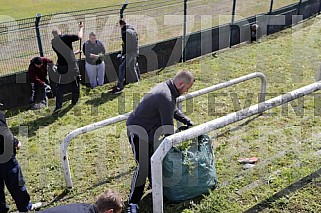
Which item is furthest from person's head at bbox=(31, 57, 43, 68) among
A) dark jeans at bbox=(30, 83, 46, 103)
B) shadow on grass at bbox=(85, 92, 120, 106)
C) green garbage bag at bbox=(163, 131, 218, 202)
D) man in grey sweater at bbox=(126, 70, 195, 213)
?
green garbage bag at bbox=(163, 131, 218, 202)

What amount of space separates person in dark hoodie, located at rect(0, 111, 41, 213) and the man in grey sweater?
1.23 m

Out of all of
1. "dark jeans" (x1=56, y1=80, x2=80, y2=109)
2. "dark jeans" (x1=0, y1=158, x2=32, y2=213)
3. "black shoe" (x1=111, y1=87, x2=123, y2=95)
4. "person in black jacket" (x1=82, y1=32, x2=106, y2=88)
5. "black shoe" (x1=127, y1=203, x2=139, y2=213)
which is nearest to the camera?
"black shoe" (x1=127, y1=203, x2=139, y2=213)

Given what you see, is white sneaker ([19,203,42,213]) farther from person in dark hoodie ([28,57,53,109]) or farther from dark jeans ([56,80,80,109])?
person in dark hoodie ([28,57,53,109])

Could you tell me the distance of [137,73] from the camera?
8.90 meters

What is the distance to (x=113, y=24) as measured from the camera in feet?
34.0

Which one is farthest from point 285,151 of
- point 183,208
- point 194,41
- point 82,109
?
→ point 194,41

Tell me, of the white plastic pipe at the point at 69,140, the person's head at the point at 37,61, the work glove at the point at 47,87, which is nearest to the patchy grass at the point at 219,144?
the white plastic pipe at the point at 69,140

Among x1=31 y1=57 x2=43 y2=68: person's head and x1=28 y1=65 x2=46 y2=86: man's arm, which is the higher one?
x1=31 y1=57 x2=43 y2=68: person's head

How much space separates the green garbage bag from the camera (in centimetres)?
432

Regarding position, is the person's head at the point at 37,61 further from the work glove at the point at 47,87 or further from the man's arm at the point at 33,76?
the work glove at the point at 47,87

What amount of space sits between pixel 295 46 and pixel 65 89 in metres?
6.50

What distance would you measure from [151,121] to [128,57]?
461 cm

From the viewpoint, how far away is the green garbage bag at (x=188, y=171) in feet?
14.2

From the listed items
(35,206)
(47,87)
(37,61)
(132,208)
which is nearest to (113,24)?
(47,87)
